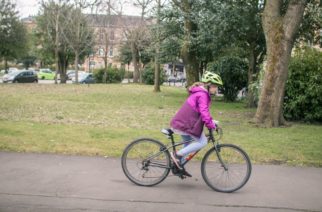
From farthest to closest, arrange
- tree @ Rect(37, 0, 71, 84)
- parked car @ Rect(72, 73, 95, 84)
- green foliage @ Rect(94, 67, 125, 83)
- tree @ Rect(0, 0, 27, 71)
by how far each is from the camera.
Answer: tree @ Rect(0, 0, 27, 71)
green foliage @ Rect(94, 67, 125, 83)
parked car @ Rect(72, 73, 95, 84)
tree @ Rect(37, 0, 71, 84)

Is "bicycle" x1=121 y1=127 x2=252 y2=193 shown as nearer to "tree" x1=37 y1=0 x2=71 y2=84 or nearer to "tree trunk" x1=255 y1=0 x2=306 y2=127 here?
"tree trunk" x1=255 y1=0 x2=306 y2=127

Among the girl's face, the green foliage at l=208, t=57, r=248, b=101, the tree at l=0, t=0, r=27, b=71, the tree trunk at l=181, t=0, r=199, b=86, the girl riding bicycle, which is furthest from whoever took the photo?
the tree at l=0, t=0, r=27, b=71

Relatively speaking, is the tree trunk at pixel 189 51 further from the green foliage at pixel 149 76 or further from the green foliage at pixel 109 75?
the green foliage at pixel 109 75

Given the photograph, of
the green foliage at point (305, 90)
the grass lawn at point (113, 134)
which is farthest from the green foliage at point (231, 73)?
the green foliage at point (305, 90)

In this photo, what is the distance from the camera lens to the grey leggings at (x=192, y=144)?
6621 millimetres

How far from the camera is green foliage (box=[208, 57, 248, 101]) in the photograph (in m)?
25.1

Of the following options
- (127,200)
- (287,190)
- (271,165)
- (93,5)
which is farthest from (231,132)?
(93,5)

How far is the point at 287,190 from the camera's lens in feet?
22.0

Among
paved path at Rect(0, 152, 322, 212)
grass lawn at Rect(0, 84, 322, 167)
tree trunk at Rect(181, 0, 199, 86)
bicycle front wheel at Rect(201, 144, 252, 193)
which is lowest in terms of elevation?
paved path at Rect(0, 152, 322, 212)

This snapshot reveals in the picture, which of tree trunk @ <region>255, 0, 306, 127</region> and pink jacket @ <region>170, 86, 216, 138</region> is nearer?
pink jacket @ <region>170, 86, 216, 138</region>

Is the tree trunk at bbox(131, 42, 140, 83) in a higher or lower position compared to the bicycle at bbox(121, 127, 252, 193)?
higher

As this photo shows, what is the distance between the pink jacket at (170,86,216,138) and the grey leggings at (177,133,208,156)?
0.09m

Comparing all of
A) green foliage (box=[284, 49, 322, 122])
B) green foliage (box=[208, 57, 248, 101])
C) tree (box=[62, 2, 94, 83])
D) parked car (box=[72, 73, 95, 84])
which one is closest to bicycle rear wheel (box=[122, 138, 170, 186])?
green foliage (box=[284, 49, 322, 122])

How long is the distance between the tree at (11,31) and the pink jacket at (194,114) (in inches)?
1936
